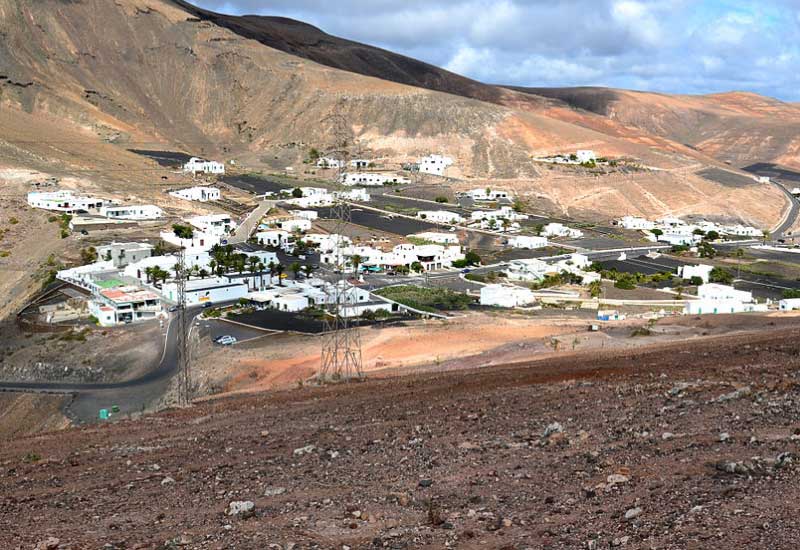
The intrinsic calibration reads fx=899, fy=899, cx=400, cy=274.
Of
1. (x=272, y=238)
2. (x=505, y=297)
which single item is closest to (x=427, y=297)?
(x=505, y=297)

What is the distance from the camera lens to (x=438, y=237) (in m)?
61.4

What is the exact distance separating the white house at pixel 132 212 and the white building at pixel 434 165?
36859 mm

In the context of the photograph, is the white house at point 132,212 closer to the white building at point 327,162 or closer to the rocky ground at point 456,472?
the white building at point 327,162

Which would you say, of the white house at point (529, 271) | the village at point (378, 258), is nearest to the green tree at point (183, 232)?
the village at point (378, 258)

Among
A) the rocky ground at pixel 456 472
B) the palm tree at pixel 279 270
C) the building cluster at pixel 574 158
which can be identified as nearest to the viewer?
the rocky ground at pixel 456 472

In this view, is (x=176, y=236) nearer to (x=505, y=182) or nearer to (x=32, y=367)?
(x=32, y=367)

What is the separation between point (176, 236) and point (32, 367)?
73.0ft

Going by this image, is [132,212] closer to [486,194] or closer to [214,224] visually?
[214,224]

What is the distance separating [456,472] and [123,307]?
106 ft

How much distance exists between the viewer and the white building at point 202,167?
273 feet

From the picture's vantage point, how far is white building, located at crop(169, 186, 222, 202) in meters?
70.9

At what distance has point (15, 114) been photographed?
283ft

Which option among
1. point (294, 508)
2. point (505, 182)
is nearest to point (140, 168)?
point (505, 182)

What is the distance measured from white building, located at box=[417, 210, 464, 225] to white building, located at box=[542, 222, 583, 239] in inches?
271
